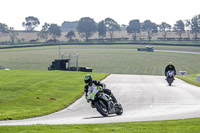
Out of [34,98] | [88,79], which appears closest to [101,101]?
[88,79]

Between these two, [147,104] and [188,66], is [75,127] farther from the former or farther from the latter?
[188,66]

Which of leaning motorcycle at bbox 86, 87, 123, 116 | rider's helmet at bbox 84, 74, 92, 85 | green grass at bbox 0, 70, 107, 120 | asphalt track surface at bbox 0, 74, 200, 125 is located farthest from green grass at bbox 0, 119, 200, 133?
green grass at bbox 0, 70, 107, 120

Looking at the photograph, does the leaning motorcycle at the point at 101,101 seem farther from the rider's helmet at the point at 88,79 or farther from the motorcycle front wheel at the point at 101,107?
the rider's helmet at the point at 88,79

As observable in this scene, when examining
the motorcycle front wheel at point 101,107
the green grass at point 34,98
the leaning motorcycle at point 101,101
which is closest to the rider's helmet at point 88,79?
the leaning motorcycle at point 101,101

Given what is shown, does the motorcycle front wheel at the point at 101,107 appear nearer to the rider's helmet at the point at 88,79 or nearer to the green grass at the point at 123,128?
the rider's helmet at the point at 88,79

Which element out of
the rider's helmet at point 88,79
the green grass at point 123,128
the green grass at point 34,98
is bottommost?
the green grass at point 34,98

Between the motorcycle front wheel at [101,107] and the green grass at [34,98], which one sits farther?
the green grass at [34,98]

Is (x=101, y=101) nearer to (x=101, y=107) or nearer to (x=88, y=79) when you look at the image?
(x=101, y=107)

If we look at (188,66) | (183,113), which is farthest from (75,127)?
(188,66)

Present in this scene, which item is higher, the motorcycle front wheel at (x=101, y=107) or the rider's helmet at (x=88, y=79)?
the rider's helmet at (x=88, y=79)

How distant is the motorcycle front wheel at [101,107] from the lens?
17234 mm

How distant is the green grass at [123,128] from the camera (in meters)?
13.2

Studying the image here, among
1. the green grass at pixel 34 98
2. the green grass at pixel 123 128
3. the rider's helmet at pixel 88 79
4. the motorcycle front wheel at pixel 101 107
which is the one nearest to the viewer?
the green grass at pixel 123 128

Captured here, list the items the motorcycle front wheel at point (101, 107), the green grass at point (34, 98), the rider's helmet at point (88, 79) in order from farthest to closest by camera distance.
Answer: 1. the green grass at point (34, 98)
2. the motorcycle front wheel at point (101, 107)
3. the rider's helmet at point (88, 79)
